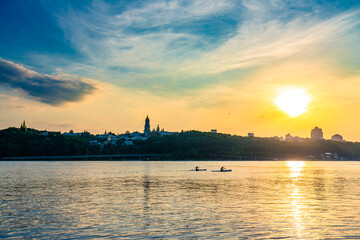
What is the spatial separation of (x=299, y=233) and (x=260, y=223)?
450cm

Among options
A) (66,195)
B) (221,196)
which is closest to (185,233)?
(221,196)

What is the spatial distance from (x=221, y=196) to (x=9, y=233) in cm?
3439

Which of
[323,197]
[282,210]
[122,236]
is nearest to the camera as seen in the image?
[122,236]

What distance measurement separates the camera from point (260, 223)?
34.1m

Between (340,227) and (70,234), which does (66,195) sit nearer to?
(70,234)

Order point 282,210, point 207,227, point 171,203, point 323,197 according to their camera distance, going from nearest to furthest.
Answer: point 207,227, point 282,210, point 171,203, point 323,197

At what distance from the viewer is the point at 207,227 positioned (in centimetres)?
3228

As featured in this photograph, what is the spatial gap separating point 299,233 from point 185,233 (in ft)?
34.4

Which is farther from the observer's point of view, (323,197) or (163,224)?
(323,197)

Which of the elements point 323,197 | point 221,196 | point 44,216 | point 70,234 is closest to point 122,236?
point 70,234

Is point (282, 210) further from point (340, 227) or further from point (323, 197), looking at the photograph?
point (323, 197)

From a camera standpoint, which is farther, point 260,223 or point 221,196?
point 221,196

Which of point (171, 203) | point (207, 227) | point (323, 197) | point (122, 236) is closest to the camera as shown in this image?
point (122, 236)

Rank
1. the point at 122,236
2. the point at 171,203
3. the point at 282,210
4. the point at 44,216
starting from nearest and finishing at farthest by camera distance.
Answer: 1. the point at 122,236
2. the point at 44,216
3. the point at 282,210
4. the point at 171,203
